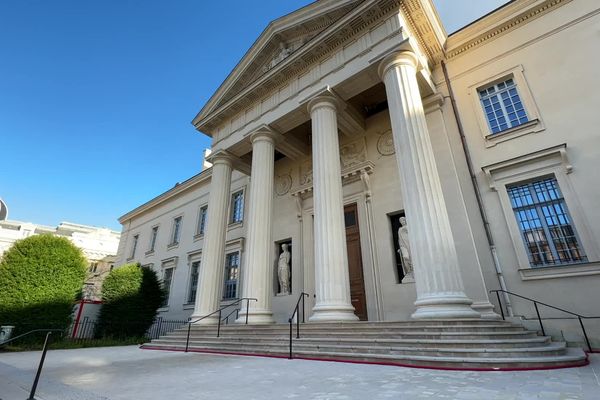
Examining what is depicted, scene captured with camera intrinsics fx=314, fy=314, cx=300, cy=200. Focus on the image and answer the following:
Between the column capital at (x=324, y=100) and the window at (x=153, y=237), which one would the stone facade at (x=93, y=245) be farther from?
the column capital at (x=324, y=100)

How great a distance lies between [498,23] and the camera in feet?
32.4

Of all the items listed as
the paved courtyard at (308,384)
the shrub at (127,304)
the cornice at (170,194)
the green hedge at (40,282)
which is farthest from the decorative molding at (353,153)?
the green hedge at (40,282)

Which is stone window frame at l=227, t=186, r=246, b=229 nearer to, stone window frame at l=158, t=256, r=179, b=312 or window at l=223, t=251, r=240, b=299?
window at l=223, t=251, r=240, b=299

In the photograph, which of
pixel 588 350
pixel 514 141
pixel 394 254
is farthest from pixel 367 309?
pixel 514 141

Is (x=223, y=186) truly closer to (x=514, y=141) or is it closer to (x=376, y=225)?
(x=376, y=225)

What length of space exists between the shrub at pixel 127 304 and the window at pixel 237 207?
5.08m

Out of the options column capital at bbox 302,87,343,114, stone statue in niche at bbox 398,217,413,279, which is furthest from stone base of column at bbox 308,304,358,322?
column capital at bbox 302,87,343,114

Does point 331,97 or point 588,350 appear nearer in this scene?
point 588,350

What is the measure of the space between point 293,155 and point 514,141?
7971mm

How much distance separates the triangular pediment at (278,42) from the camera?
34.8ft

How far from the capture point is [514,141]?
28.6 ft

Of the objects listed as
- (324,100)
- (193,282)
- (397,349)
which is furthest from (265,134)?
(193,282)

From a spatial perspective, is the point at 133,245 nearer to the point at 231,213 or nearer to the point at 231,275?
the point at 231,213

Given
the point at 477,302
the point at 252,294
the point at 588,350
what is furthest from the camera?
the point at 252,294
